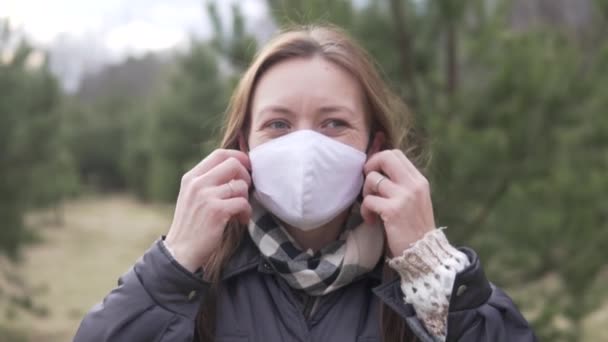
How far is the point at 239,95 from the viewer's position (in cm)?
184

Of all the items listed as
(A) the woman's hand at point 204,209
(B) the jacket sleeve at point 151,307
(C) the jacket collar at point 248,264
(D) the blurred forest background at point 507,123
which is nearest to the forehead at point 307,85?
(A) the woman's hand at point 204,209

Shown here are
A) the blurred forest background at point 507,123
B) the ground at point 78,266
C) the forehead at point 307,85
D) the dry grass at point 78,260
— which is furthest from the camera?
the dry grass at point 78,260

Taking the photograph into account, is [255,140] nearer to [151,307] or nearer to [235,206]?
[235,206]

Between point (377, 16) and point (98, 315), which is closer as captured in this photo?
point (98, 315)

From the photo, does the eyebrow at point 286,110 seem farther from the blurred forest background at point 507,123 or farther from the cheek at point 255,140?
the blurred forest background at point 507,123

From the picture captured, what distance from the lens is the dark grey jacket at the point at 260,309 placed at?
1.47 meters

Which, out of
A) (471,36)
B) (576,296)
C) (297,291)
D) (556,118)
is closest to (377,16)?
(471,36)

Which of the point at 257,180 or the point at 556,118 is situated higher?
the point at 257,180

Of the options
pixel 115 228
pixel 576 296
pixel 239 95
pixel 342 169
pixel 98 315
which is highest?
pixel 239 95

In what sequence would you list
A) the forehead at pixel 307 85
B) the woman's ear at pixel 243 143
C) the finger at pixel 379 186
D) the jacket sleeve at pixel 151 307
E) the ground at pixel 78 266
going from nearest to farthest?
the jacket sleeve at pixel 151 307 < the finger at pixel 379 186 < the forehead at pixel 307 85 < the woman's ear at pixel 243 143 < the ground at pixel 78 266

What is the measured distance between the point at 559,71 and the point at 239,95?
2.91m

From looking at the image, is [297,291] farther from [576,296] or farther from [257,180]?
[576,296]

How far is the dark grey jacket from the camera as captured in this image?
1468 millimetres

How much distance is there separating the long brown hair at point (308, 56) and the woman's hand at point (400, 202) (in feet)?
0.44
